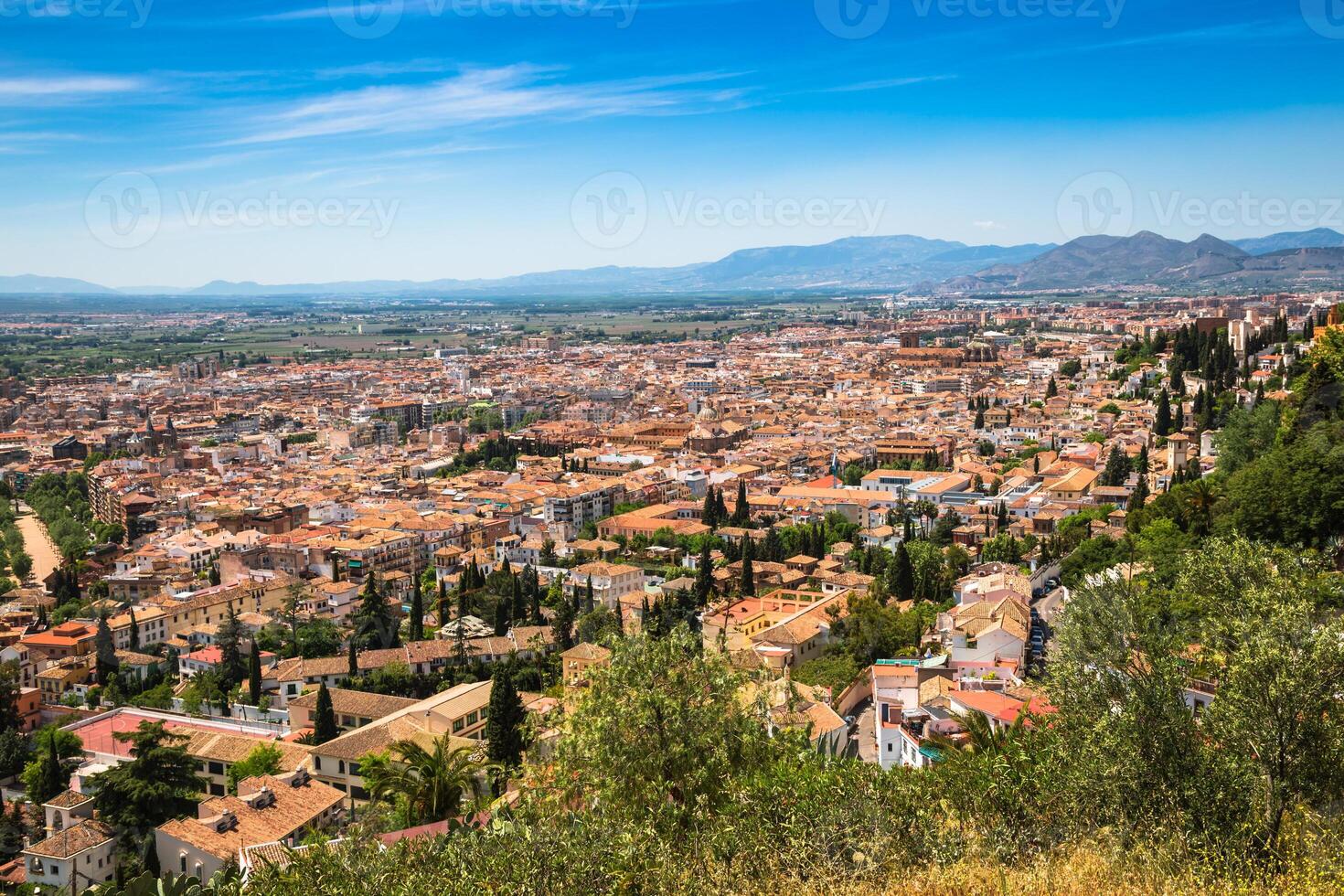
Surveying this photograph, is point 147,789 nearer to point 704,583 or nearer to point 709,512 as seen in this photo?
point 704,583

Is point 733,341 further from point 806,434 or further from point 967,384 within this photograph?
point 806,434

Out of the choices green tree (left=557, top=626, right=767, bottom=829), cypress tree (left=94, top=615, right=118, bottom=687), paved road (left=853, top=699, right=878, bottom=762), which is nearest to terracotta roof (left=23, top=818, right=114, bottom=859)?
green tree (left=557, top=626, right=767, bottom=829)

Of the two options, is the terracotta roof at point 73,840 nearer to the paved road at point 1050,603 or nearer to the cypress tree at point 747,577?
the paved road at point 1050,603

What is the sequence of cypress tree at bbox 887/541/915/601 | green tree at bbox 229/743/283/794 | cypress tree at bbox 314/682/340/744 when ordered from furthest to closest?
cypress tree at bbox 887/541/915/601 < cypress tree at bbox 314/682/340/744 < green tree at bbox 229/743/283/794

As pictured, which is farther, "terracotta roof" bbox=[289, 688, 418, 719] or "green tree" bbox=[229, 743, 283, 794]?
"terracotta roof" bbox=[289, 688, 418, 719]

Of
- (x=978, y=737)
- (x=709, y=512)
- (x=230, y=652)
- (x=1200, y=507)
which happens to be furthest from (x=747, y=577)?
(x=978, y=737)

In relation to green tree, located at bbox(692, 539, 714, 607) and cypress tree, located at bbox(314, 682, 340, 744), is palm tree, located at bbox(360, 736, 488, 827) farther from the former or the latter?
green tree, located at bbox(692, 539, 714, 607)
